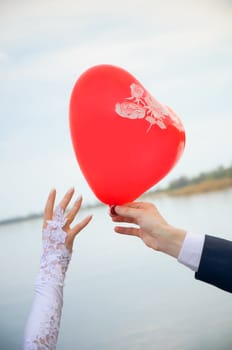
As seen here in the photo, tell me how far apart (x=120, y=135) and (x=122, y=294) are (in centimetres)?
137

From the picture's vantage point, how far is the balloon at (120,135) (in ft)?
3.68

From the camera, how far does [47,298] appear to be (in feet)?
3.36

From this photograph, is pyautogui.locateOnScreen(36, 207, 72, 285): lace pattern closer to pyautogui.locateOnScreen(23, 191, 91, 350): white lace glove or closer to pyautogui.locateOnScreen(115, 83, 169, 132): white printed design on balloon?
pyautogui.locateOnScreen(23, 191, 91, 350): white lace glove

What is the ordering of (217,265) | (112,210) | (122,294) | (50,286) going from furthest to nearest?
(122,294)
(112,210)
(50,286)
(217,265)

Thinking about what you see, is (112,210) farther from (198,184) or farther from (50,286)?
(198,184)

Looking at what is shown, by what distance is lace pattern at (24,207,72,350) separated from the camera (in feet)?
3.25

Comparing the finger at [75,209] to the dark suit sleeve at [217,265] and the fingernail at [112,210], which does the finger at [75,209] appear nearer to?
the fingernail at [112,210]

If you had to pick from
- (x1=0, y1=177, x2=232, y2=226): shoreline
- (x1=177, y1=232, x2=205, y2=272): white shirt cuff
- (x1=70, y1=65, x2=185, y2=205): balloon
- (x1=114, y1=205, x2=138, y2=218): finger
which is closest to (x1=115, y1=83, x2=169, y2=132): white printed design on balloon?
(x1=70, y1=65, x2=185, y2=205): balloon

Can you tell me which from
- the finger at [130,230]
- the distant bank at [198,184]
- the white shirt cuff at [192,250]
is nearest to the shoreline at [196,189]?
the distant bank at [198,184]

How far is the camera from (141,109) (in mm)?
1123

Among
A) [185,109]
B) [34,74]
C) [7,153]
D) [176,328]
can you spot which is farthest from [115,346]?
[34,74]

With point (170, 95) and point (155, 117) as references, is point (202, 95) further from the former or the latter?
point (155, 117)

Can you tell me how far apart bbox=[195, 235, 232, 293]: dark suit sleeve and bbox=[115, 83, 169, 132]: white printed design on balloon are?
34cm

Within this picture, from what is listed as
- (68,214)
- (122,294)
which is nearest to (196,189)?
(122,294)
